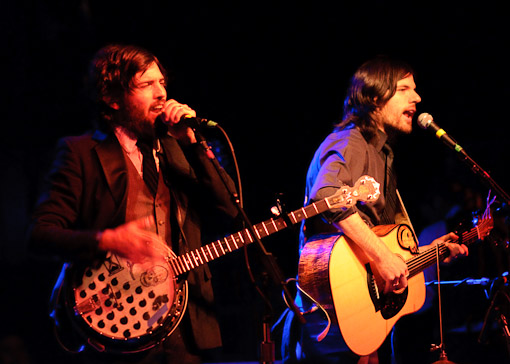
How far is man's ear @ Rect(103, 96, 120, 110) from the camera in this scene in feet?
9.00

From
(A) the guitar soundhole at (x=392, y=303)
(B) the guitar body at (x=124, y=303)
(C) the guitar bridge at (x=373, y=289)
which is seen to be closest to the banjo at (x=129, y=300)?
(B) the guitar body at (x=124, y=303)

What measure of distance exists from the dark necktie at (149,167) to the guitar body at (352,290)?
0.95 meters

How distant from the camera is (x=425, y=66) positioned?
552 centimetres

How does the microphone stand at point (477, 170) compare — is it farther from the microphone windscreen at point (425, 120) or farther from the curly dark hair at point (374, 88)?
the curly dark hair at point (374, 88)

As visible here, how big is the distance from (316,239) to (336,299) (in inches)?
15.2

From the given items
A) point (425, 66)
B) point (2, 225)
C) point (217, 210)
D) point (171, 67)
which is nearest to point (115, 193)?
point (217, 210)

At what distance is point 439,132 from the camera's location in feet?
10.4

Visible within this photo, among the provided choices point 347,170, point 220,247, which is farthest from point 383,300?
point 220,247

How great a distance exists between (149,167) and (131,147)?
0.56 feet

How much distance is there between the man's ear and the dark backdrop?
2.51 metres

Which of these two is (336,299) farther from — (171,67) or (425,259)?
(171,67)

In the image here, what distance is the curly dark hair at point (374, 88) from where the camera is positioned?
3.47 meters

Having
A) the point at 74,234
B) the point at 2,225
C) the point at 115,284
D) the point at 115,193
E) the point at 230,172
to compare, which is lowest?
the point at 2,225

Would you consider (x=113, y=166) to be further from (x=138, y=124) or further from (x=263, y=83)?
(x=263, y=83)
